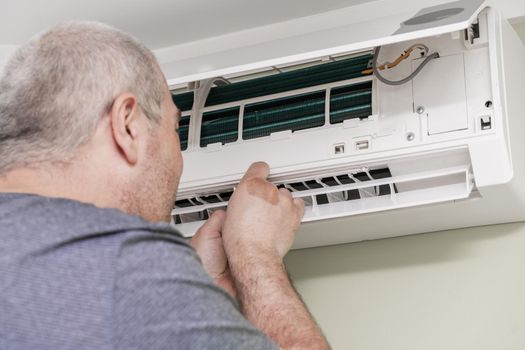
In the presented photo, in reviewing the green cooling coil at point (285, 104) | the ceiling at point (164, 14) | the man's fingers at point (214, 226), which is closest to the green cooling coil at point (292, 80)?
the green cooling coil at point (285, 104)

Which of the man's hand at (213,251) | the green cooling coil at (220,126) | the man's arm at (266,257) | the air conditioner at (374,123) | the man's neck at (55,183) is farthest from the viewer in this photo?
the green cooling coil at (220,126)

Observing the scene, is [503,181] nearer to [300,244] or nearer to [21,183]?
[300,244]

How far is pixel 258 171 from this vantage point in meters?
1.45

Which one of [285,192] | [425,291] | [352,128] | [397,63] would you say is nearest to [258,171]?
[285,192]

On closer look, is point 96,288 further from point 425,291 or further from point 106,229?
point 425,291

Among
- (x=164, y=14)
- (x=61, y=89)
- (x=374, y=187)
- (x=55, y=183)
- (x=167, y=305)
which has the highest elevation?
(x=164, y=14)

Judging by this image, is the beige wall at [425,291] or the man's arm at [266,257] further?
the beige wall at [425,291]

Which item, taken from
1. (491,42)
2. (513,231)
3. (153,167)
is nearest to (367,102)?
(491,42)

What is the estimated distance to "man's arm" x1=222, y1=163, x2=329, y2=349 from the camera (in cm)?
116

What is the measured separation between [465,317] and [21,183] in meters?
0.97

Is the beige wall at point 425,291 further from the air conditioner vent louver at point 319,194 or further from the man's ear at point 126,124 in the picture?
the man's ear at point 126,124

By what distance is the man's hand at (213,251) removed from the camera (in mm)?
1442

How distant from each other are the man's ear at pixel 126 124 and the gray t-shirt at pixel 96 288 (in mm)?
148

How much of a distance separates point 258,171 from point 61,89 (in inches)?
20.7
